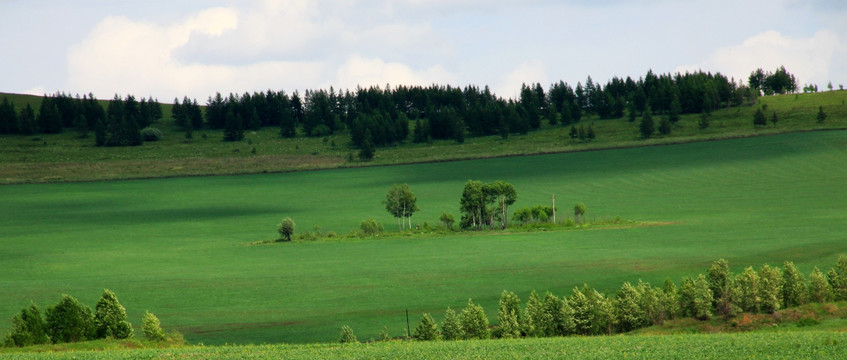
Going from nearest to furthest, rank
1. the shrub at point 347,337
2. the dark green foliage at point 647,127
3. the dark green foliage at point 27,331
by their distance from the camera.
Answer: the shrub at point 347,337 → the dark green foliage at point 27,331 → the dark green foliage at point 647,127

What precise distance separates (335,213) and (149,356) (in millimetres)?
76681

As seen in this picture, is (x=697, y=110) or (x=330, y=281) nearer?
(x=330, y=281)

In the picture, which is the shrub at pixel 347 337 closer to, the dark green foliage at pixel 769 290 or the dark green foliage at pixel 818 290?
the dark green foliage at pixel 769 290

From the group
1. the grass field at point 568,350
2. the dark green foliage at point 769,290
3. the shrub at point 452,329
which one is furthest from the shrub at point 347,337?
the dark green foliage at point 769,290

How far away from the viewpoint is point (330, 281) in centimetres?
6612

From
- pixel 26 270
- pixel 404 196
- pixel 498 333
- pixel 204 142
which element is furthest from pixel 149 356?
pixel 204 142

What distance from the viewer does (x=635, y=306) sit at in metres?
46.5

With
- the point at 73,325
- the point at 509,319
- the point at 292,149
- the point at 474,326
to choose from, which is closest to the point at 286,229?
the point at 73,325

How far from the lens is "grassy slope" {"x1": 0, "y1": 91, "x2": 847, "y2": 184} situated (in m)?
149

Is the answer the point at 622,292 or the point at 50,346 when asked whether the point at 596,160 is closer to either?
the point at 622,292

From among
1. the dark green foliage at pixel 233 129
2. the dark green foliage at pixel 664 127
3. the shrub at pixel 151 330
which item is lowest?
the shrub at pixel 151 330

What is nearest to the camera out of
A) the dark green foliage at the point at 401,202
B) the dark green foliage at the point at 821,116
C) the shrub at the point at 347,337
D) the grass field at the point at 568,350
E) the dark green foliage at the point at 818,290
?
the grass field at the point at 568,350

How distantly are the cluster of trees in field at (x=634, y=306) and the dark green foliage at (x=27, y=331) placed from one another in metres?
19.2

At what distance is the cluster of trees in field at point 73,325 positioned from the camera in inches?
1752
